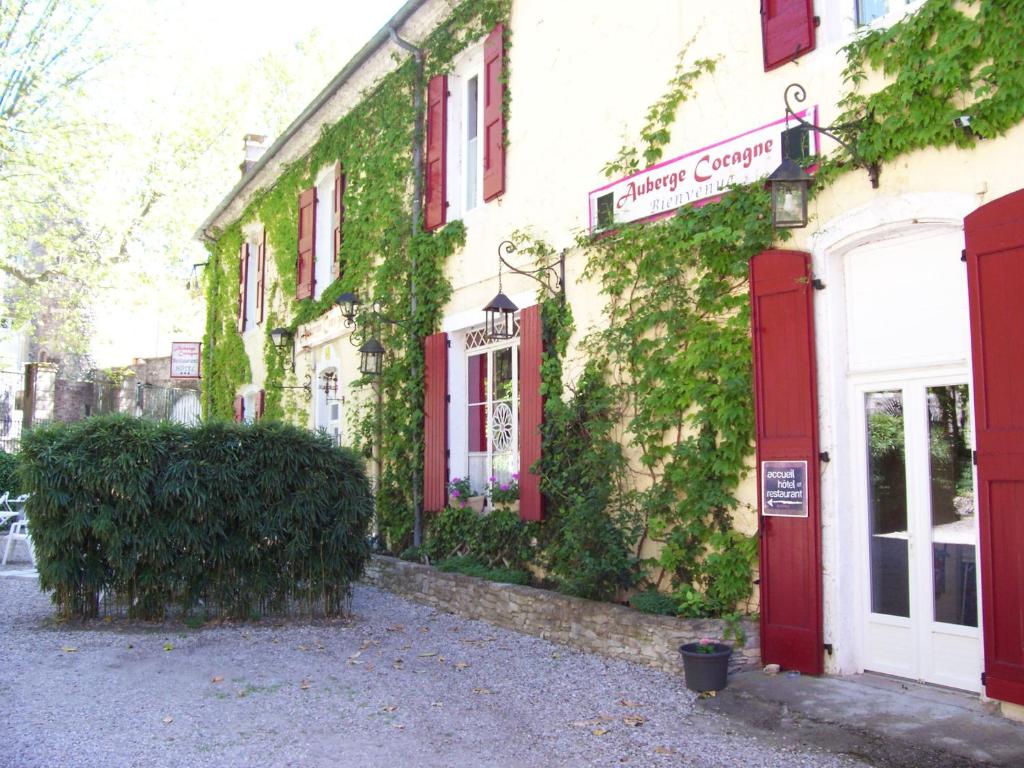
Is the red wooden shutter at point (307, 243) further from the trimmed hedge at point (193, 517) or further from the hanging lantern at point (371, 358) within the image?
the trimmed hedge at point (193, 517)

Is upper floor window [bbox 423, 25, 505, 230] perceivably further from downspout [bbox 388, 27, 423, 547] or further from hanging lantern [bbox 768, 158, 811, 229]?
hanging lantern [bbox 768, 158, 811, 229]

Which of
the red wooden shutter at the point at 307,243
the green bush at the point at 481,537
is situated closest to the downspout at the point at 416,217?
the green bush at the point at 481,537

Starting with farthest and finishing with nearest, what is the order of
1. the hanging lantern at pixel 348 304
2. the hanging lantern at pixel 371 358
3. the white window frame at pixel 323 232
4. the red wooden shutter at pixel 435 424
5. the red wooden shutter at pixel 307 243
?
the red wooden shutter at pixel 307 243
the white window frame at pixel 323 232
the hanging lantern at pixel 348 304
the hanging lantern at pixel 371 358
the red wooden shutter at pixel 435 424

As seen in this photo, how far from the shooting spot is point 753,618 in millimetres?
5824

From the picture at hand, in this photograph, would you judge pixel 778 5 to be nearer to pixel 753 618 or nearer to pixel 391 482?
pixel 753 618

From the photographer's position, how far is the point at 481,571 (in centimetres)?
838

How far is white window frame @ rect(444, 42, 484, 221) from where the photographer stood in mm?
9859

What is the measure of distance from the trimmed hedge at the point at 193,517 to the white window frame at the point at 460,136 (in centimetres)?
331

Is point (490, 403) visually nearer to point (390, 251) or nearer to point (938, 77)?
point (390, 251)

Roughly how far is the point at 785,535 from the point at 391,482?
588 centimetres

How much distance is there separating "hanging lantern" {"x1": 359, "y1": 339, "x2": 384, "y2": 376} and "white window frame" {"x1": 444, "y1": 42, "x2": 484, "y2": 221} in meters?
1.78

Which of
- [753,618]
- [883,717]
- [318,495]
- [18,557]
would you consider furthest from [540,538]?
[18,557]

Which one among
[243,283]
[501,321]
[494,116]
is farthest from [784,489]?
[243,283]

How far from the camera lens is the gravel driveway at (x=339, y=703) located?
14.3ft
